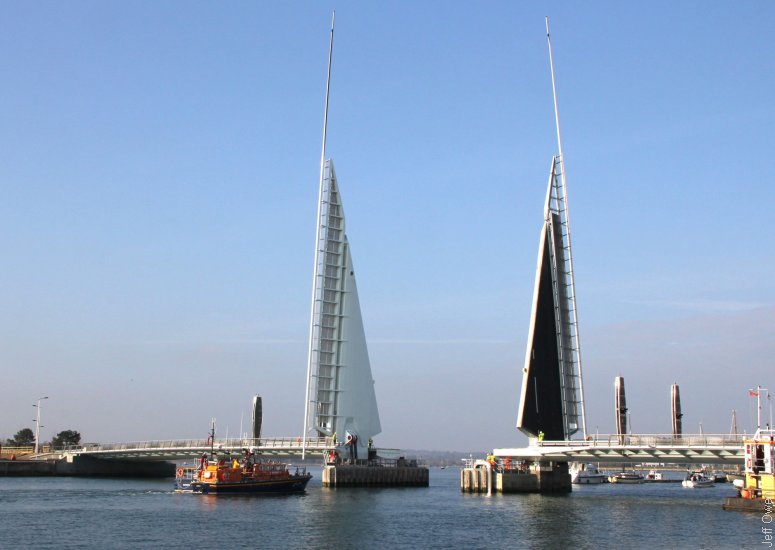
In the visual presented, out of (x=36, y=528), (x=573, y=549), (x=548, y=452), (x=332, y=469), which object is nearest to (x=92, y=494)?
(x=332, y=469)

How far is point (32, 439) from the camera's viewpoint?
144000 mm

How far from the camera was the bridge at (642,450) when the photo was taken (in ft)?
Answer: 184

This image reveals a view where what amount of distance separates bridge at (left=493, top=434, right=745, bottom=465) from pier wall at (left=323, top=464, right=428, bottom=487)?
1353cm

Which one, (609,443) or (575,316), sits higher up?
(575,316)

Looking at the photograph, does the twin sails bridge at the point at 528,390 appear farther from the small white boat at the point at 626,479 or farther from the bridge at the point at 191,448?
the small white boat at the point at 626,479

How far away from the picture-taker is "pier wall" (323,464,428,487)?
75625 millimetres

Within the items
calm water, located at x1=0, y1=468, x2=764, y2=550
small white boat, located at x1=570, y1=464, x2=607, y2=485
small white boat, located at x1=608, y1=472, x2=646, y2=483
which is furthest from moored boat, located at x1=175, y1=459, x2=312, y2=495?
small white boat, located at x1=608, y1=472, x2=646, y2=483

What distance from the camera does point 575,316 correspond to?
233 ft

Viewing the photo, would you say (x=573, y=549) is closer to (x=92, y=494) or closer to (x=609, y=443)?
(x=609, y=443)

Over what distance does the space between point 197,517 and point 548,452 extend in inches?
976

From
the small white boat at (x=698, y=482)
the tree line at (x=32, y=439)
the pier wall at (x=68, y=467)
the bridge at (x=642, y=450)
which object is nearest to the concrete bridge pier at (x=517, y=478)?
the bridge at (x=642, y=450)

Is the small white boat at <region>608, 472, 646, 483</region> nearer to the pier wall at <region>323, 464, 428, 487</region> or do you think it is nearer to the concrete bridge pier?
the pier wall at <region>323, 464, 428, 487</region>

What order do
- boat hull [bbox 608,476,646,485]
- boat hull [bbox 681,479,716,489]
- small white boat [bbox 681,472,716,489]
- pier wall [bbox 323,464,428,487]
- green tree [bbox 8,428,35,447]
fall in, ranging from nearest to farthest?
pier wall [bbox 323,464,428,487]
boat hull [bbox 681,479,716,489]
small white boat [bbox 681,472,716,489]
boat hull [bbox 608,476,646,485]
green tree [bbox 8,428,35,447]

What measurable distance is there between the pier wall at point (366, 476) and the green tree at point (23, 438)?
7907 centimetres
